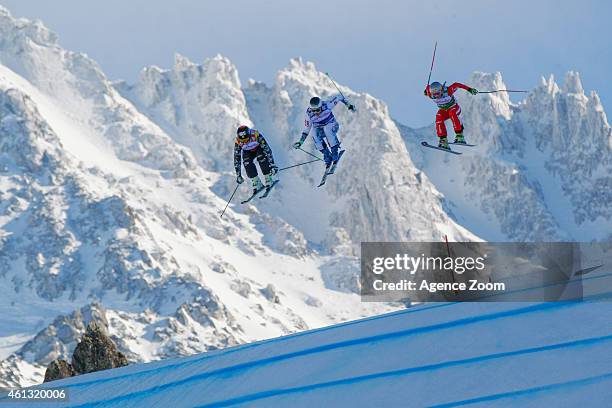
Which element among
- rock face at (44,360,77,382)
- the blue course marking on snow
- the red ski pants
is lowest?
the blue course marking on snow

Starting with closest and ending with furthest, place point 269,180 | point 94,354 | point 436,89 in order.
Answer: point 436,89 < point 269,180 < point 94,354

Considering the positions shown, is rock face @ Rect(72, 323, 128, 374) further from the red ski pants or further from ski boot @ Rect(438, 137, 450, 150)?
the red ski pants

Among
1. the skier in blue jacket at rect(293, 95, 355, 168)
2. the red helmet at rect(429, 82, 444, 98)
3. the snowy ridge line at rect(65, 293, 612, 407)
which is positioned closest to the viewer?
the snowy ridge line at rect(65, 293, 612, 407)

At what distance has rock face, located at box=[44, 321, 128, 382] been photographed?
2143 inches

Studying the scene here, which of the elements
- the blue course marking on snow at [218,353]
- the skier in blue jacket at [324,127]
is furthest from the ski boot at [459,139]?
the blue course marking on snow at [218,353]

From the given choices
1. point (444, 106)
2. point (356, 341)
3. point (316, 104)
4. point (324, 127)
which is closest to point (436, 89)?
point (444, 106)

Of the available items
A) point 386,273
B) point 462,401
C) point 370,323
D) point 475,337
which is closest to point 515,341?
point 475,337

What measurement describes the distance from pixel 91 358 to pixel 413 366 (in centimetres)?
4592

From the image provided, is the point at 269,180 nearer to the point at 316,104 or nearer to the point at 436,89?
the point at 316,104

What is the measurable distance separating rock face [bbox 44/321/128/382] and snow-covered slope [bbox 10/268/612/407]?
38.7m

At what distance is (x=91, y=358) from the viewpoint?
57375 mm

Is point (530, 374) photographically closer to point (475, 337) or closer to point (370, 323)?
point (475, 337)

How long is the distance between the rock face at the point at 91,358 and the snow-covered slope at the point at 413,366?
38.7 m
